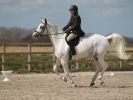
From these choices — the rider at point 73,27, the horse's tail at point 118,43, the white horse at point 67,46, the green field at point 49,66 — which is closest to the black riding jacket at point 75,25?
the rider at point 73,27

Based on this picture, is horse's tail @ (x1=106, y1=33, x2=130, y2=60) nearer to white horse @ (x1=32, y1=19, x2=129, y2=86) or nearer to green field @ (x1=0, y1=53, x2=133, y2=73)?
white horse @ (x1=32, y1=19, x2=129, y2=86)

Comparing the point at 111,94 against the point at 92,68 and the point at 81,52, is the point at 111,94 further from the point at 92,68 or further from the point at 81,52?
the point at 92,68

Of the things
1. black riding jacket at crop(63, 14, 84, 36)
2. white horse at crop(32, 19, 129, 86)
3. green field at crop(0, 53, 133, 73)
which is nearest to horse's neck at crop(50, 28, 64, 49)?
white horse at crop(32, 19, 129, 86)

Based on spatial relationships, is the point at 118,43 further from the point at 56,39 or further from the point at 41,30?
the point at 41,30

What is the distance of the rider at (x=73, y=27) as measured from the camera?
15.4 metres

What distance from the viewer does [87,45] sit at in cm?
1578

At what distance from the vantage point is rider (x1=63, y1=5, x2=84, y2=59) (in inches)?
606

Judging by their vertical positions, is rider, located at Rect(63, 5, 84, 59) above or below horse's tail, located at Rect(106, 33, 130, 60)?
above

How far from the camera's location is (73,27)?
50.5 ft

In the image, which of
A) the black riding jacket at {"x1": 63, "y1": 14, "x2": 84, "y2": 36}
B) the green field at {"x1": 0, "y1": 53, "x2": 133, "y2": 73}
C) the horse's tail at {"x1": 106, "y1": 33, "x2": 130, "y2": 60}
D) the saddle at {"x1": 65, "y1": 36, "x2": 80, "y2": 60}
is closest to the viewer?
the black riding jacket at {"x1": 63, "y1": 14, "x2": 84, "y2": 36}

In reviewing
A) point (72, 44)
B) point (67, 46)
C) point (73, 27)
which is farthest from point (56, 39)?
point (73, 27)

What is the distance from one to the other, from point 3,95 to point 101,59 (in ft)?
13.8

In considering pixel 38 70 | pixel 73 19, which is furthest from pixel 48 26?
pixel 38 70

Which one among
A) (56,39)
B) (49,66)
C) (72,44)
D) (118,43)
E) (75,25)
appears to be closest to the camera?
(75,25)
